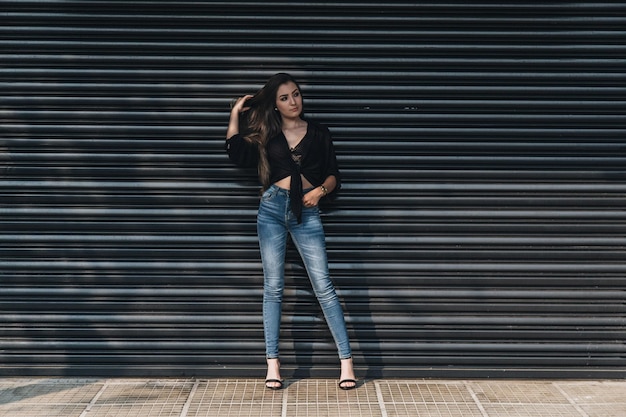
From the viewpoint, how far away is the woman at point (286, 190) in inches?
167

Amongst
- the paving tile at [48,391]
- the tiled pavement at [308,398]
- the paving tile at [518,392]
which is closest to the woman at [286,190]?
the tiled pavement at [308,398]

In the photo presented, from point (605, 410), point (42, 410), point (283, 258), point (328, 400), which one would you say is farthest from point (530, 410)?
point (42, 410)

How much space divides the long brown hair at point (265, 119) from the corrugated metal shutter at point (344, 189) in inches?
9.6

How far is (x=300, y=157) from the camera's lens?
4.25 meters

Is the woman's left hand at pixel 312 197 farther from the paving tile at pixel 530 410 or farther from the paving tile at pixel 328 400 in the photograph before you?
the paving tile at pixel 530 410

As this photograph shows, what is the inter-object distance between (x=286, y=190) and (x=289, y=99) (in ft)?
1.98

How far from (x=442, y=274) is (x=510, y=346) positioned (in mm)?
710

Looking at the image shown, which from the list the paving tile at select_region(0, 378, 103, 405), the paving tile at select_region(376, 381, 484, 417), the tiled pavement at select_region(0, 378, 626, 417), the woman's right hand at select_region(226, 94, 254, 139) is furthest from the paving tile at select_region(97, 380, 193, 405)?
the woman's right hand at select_region(226, 94, 254, 139)

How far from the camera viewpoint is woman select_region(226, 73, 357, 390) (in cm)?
424

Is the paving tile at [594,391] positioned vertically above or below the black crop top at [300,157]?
below

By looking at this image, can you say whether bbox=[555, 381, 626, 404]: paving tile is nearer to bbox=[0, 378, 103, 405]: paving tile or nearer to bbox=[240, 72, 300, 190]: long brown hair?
bbox=[240, 72, 300, 190]: long brown hair

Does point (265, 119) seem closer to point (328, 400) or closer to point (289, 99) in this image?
point (289, 99)

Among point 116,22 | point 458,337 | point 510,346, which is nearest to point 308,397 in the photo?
point 458,337

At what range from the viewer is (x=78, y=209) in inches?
178
